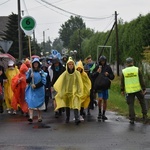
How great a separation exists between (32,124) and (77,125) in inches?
47.2

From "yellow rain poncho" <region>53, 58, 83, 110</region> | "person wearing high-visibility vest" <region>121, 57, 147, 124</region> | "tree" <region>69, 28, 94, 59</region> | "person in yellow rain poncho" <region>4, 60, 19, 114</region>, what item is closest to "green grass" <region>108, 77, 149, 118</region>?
"person wearing high-visibility vest" <region>121, 57, 147, 124</region>

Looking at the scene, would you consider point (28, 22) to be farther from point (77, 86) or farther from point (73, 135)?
point (73, 135)

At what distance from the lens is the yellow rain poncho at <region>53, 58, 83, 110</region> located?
11758 millimetres

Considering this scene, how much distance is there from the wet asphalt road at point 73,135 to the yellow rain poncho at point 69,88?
0.56 m

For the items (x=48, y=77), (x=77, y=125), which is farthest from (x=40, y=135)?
(x=48, y=77)

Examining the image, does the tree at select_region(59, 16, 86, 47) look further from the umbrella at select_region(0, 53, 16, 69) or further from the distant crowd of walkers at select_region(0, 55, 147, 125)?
the distant crowd of walkers at select_region(0, 55, 147, 125)

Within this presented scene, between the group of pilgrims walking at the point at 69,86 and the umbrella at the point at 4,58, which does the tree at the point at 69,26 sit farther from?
the group of pilgrims walking at the point at 69,86

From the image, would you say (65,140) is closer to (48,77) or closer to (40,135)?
(40,135)

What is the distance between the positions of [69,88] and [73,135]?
228cm

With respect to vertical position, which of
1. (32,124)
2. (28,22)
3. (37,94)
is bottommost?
(32,124)

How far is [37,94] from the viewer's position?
467 inches

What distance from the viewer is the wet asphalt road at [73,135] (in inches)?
337

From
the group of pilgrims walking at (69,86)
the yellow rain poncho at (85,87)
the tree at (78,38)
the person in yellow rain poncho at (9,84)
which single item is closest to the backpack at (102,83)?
the group of pilgrims walking at (69,86)

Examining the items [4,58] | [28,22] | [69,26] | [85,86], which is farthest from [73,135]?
[69,26]
